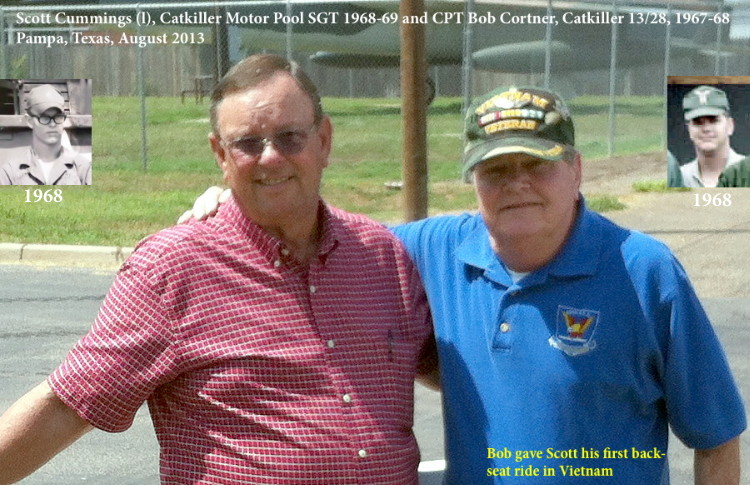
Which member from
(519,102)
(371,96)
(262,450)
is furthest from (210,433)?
(371,96)

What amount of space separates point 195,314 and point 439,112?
21789 mm

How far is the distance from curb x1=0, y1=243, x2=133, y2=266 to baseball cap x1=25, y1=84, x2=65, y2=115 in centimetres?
487

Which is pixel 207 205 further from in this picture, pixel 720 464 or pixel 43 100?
pixel 43 100

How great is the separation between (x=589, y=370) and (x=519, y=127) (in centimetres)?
53

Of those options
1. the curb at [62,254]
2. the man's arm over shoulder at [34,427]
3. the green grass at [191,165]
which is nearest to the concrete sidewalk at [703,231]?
the green grass at [191,165]

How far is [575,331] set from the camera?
2635mm

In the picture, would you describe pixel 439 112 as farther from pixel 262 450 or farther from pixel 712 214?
pixel 262 450

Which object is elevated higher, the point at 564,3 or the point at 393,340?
the point at 564,3

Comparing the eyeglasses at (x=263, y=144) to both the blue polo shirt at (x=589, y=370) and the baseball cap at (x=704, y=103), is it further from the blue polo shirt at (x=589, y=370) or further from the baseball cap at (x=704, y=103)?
the baseball cap at (x=704, y=103)

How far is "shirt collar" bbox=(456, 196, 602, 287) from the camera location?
2.66 meters

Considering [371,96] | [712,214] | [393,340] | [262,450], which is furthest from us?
[371,96]

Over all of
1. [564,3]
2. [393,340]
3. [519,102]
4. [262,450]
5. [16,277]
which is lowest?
[16,277]

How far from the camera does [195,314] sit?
2.62 metres

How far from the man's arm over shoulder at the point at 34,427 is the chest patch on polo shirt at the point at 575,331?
1.01 meters
